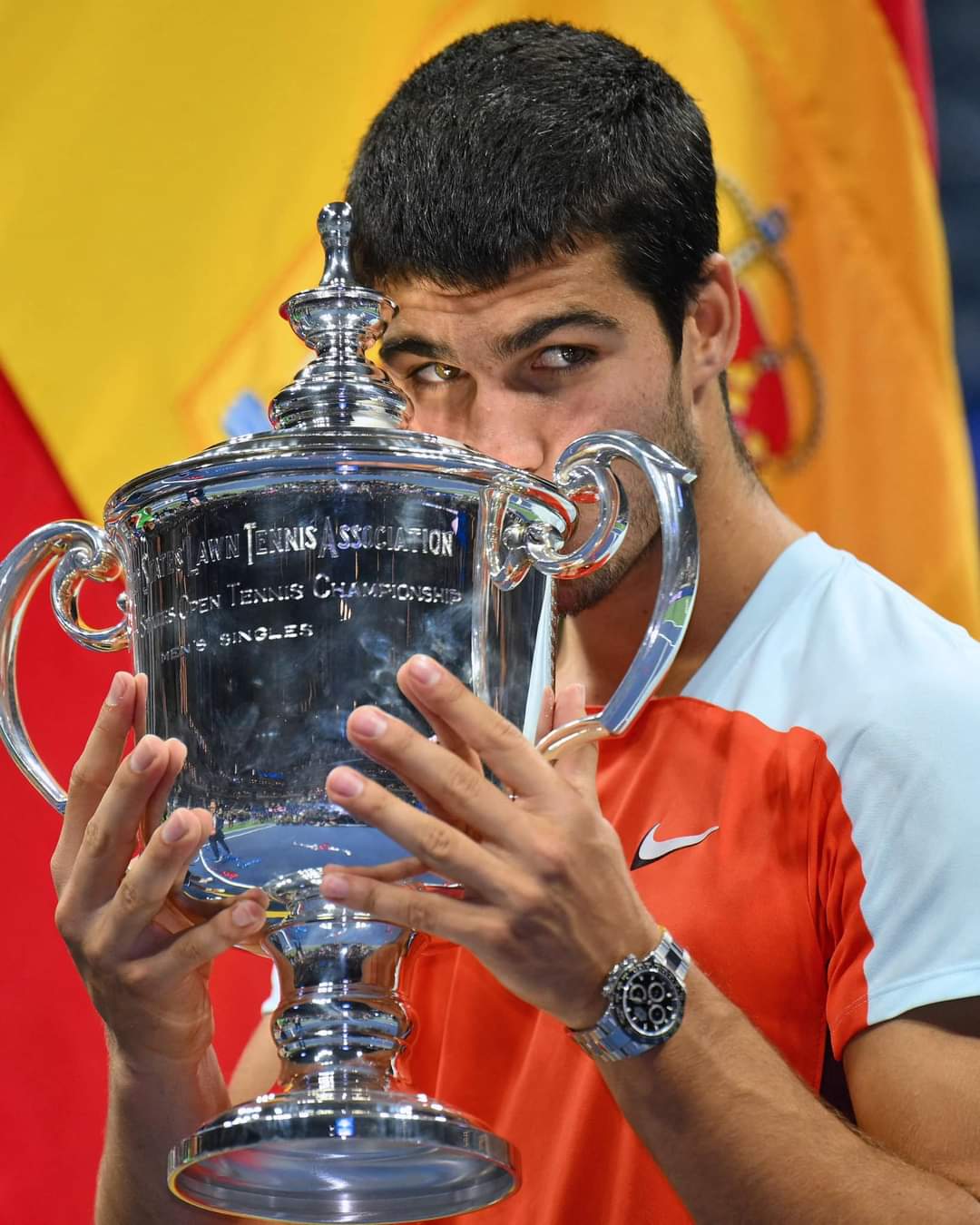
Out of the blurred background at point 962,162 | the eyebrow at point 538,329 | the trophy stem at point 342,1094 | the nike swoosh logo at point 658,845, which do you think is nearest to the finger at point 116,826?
the trophy stem at point 342,1094

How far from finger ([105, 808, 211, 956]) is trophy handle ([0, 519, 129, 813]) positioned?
0.11m

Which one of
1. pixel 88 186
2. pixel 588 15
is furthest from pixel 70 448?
pixel 588 15

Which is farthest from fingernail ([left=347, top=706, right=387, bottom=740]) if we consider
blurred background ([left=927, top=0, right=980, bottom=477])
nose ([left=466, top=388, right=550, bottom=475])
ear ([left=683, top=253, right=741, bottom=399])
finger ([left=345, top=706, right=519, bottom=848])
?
blurred background ([left=927, top=0, right=980, bottom=477])

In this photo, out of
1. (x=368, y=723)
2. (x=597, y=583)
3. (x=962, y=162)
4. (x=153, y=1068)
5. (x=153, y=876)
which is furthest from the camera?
(x=962, y=162)

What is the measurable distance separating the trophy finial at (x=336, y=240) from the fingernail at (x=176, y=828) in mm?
399

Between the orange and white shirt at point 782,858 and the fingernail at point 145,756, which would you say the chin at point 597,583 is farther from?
the fingernail at point 145,756

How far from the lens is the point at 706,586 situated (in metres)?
1.59

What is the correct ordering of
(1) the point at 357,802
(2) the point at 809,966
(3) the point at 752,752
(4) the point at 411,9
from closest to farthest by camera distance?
(1) the point at 357,802
(2) the point at 809,966
(3) the point at 752,752
(4) the point at 411,9

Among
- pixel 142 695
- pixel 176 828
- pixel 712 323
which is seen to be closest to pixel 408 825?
pixel 176 828

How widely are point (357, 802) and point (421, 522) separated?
7.7 inches

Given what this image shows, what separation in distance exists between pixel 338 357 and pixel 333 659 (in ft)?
0.79

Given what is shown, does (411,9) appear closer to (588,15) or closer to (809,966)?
(588,15)

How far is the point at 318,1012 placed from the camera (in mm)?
1043

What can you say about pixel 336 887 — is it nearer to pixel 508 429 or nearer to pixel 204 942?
pixel 204 942
